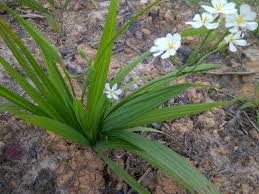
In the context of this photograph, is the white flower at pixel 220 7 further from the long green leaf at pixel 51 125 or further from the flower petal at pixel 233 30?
the long green leaf at pixel 51 125

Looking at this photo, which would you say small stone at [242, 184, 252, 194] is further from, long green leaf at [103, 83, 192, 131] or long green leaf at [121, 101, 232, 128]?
long green leaf at [103, 83, 192, 131]

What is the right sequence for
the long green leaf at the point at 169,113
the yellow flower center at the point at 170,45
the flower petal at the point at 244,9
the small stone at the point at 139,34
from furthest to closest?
the small stone at the point at 139,34, the long green leaf at the point at 169,113, the yellow flower center at the point at 170,45, the flower petal at the point at 244,9

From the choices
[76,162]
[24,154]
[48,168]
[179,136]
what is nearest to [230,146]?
[179,136]

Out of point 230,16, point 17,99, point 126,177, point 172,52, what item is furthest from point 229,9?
point 17,99

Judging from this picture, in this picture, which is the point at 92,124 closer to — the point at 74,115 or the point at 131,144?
the point at 74,115

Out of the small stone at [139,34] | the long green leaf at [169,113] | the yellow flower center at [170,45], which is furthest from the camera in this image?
the small stone at [139,34]

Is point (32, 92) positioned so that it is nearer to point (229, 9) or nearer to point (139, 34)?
point (229, 9)

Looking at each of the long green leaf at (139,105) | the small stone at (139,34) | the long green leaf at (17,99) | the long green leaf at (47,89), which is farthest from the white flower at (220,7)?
the small stone at (139,34)
